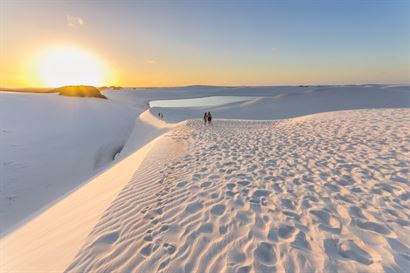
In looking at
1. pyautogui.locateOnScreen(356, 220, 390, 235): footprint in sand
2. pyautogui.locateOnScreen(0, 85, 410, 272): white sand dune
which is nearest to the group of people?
pyautogui.locateOnScreen(0, 85, 410, 272): white sand dune

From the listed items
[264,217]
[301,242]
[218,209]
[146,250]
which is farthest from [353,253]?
[146,250]

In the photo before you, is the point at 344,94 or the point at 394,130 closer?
the point at 394,130

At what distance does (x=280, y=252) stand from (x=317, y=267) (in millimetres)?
463

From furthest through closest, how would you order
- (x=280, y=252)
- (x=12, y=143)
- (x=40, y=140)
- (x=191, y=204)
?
(x=40, y=140)
(x=12, y=143)
(x=191, y=204)
(x=280, y=252)

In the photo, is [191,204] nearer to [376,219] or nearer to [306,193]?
[306,193]

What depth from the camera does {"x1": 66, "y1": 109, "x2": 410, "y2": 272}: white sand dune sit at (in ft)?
9.16

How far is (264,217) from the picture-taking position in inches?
145

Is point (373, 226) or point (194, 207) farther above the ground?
point (194, 207)

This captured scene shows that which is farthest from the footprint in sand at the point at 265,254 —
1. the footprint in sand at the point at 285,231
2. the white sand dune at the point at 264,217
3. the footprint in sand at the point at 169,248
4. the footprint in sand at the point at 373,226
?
the footprint in sand at the point at 373,226

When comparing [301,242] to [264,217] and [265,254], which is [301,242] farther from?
[264,217]

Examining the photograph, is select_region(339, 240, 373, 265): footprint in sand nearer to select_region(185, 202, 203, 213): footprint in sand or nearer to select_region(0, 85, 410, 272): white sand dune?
select_region(0, 85, 410, 272): white sand dune

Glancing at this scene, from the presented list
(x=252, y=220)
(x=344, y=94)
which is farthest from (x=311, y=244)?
(x=344, y=94)

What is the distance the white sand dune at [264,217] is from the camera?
279cm

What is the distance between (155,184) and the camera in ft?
18.0
